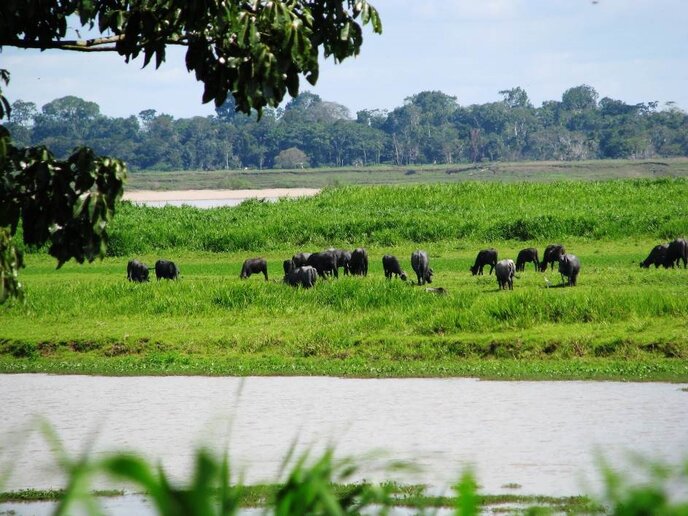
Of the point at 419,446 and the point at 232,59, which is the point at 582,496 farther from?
the point at 232,59

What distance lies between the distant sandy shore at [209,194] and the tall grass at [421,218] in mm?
43598

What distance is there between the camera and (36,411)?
11984mm

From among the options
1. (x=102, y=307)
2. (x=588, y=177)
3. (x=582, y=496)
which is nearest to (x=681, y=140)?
(x=588, y=177)

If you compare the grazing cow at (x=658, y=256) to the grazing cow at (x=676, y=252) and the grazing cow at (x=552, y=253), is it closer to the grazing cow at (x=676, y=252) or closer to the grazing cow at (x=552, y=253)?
the grazing cow at (x=676, y=252)

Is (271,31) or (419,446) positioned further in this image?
(419,446)

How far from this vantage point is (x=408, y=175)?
101m

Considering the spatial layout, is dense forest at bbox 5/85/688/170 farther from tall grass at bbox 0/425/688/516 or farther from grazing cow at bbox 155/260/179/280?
tall grass at bbox 0/425/688/516

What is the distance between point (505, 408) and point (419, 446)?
196 cm

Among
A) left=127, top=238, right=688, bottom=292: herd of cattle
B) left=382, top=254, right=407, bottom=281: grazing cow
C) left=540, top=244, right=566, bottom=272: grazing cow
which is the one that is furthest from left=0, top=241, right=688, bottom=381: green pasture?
left=540, top=244, right=566, bottom=272: grazing cow

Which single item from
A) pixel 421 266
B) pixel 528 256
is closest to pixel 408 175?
pixel 528 256

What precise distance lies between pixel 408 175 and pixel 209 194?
2200 cm

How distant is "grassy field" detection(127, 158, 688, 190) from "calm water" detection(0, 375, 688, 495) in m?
77.9

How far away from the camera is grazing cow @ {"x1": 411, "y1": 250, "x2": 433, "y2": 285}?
2024 centimetres

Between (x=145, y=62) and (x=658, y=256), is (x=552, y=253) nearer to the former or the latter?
(x=658, y=256)
